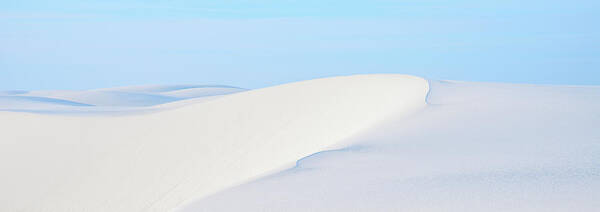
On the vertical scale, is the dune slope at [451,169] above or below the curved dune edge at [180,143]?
below

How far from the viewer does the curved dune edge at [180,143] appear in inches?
379

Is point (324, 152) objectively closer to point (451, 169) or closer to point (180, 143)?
point (451, 169)

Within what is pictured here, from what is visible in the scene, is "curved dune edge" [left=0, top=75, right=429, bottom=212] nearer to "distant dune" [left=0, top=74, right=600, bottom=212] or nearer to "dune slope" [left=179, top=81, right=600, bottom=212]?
"distant dune" [left=0, top=74, right=600, bottom=212]

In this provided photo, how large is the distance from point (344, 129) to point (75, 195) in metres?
4.37

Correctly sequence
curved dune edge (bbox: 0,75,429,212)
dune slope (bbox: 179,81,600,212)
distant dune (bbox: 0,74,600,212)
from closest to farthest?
dune slope (bbox: 179,81,600,212) → distant dune (bbox: 0,74,600,212) → curved dune edge (bbox: 0,75,429,212)

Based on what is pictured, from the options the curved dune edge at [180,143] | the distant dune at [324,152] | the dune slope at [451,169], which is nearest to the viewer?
the dune slope at [451,169]

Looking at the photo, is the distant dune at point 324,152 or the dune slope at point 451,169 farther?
the distant dune at point 324,152

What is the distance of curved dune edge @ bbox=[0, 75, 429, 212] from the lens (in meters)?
9.62

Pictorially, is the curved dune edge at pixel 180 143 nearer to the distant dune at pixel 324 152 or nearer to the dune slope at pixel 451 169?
the distant dune at pixel 324 152

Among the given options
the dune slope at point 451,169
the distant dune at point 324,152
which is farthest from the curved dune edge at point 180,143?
the dune slope at point 451,169

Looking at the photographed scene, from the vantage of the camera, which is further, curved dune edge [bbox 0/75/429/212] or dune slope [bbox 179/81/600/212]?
curved dune edge [bbox 0/75/429/212]

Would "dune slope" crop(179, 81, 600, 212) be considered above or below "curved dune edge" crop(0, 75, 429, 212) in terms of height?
below

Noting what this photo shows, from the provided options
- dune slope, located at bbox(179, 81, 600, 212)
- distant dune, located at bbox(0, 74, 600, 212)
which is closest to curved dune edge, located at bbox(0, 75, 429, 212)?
distant dune, located at bbox(0, 74, 600, 212)

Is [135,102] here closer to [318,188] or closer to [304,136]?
[304,136]
